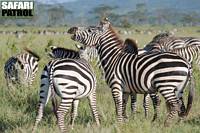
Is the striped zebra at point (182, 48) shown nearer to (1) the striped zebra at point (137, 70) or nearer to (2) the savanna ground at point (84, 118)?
(2) the savanna ground at point (84, 118)

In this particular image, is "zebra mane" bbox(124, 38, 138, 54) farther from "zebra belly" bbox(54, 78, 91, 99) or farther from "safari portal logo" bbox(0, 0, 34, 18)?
"safari portal logo" bbox(0, 0, 34, 18)

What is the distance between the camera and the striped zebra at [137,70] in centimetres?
707

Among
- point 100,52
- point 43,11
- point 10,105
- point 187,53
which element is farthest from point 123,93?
point 43,11

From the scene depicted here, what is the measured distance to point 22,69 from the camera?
11.2 metres

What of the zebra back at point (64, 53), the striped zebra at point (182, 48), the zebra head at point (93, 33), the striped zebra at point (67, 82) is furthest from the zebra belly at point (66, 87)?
the striped zebra at point (182, 48)

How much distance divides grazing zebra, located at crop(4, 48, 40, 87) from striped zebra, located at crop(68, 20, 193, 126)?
2.97 meters

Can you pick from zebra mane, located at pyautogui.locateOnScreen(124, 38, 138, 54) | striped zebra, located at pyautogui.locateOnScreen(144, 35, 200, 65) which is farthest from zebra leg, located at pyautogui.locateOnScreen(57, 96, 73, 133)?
striped zebra, located at pyautogui.locateOnScreen(144, 35, 200, 65)

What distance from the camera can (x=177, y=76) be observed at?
278 inches

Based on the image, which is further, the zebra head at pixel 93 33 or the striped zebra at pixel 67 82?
the zebra head at pixel 93 33

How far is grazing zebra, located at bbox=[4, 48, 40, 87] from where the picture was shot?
10.9 m

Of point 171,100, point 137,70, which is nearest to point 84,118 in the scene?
point 137,70

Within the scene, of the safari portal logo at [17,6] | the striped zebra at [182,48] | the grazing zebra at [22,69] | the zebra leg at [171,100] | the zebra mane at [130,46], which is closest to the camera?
the zebra leg at [171,100]

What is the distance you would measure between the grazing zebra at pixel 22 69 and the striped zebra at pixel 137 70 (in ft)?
9.73

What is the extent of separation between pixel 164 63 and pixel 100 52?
1.64m
